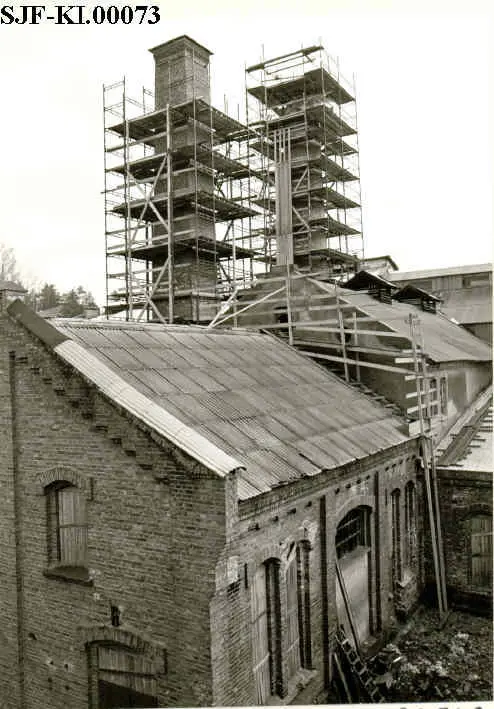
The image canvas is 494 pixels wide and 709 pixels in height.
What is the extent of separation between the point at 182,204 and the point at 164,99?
203 inches

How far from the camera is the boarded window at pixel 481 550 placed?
15953 mm

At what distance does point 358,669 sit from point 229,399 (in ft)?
19.1

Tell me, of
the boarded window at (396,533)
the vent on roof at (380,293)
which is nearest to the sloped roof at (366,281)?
the vent on roof at (380,293)

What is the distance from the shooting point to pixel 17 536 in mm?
10344

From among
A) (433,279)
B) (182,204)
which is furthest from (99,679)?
(433,279)

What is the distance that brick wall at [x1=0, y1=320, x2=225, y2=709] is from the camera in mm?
8117

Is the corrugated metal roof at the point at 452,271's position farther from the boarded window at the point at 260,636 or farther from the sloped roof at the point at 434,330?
the boarded window at the point at 260,636

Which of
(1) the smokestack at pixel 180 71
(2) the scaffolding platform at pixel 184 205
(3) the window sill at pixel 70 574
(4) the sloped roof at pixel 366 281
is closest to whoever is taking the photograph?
(3) the window sill at pixel 70 574

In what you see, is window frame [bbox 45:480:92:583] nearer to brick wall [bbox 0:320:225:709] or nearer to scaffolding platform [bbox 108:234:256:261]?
brick wall [bbox 0:320:225:709]

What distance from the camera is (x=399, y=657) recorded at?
13234 millimetres

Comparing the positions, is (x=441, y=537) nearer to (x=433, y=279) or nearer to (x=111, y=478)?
(x=111, y=478)

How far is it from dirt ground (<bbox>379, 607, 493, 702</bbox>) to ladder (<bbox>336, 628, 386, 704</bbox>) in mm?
617

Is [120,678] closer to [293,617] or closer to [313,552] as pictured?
[293,617]

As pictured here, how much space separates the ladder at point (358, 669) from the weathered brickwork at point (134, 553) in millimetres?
389
